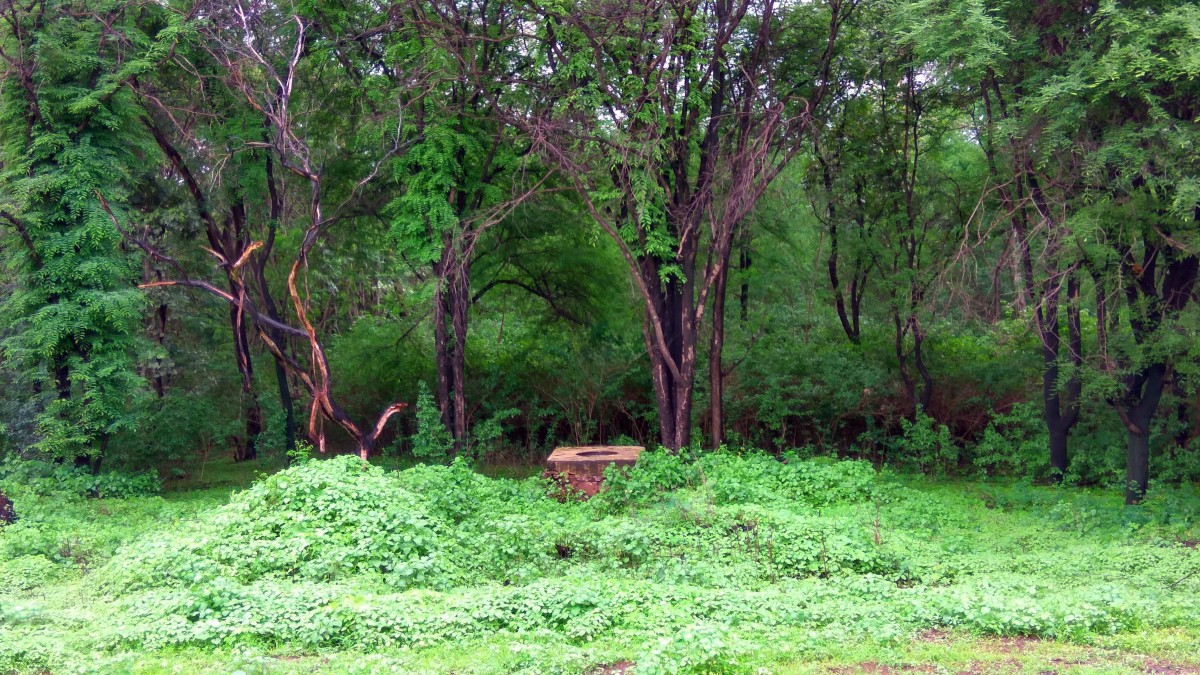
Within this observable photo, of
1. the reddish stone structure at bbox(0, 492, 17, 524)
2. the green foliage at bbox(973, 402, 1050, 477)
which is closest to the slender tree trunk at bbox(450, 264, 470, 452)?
Result: the reddish stone structure at bbox(0, 492, 17, 524)

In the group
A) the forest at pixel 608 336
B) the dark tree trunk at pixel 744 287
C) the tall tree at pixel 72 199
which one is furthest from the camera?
the dark tree trunk at pixel 744 287

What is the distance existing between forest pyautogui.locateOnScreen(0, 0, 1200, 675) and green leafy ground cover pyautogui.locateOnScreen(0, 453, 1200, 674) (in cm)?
5

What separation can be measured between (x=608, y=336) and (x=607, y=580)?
35.8ft

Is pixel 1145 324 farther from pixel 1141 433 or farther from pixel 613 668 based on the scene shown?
pixel 613 668

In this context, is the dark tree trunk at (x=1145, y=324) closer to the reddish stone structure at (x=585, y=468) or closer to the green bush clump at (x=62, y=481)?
the reddish stone structure at (x=585, y=468)

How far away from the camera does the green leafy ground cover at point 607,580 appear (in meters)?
6.30

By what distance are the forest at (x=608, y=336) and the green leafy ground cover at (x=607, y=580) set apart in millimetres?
50

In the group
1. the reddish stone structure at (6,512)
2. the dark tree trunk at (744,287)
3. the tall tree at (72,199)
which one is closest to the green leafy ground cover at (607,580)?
the reddish stone structure at (6,512)

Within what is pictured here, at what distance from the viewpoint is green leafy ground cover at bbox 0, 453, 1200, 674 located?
630 centimetres

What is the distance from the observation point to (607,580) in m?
8.00

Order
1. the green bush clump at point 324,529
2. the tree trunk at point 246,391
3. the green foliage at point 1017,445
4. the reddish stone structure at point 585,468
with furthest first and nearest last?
the tree trunk at point 246,391
the green foliage at point 1017,445
the reddish stone structure at point 585,468
the green bush clump at point 324,529

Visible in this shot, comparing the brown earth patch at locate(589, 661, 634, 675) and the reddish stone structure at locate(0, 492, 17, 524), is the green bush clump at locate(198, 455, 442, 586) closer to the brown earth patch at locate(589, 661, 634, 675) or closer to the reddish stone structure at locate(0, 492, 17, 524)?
the brown earth patch at locate(589, 661, 634, 675)

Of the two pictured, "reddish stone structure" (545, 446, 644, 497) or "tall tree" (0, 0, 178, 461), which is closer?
"reddish stone structure" (545, 446, 644, 497)

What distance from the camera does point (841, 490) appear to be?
12203 millimetres
